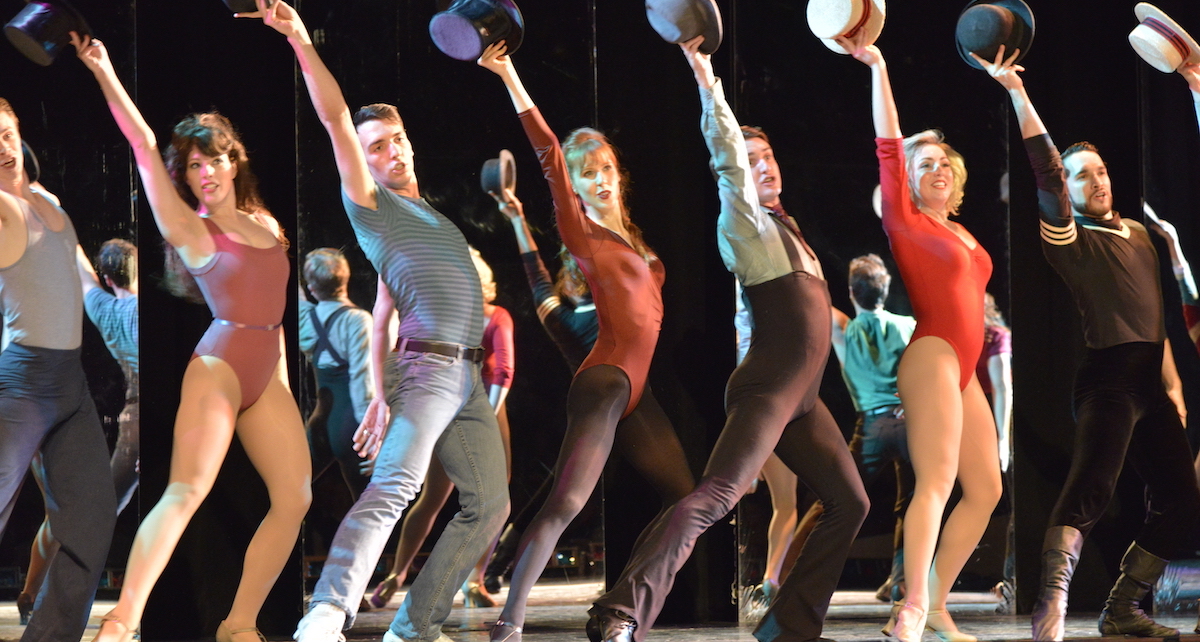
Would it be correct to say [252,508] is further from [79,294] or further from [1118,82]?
[1118,82]

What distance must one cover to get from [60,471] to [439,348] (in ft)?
3.92

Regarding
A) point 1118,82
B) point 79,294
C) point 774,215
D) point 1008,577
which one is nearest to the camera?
point 79,294

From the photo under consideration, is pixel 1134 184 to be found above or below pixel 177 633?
above

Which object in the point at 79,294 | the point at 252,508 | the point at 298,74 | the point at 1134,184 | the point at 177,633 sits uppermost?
the point at 298,74

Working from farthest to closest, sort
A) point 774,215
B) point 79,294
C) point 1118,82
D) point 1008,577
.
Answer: point 1118,82, point 1008,577, point 774,215, point 79,294

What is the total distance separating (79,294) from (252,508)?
3.45 ft

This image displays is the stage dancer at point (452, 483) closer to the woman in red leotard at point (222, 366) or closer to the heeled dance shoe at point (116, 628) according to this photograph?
the woman in red leotard at point (222, 366)

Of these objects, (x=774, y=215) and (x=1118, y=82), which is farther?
(x=1118, y=82)

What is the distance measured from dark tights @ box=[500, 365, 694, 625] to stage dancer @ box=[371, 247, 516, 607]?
48 cm

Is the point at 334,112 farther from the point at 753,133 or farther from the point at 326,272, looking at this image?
the point at 753,133

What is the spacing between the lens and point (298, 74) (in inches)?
174

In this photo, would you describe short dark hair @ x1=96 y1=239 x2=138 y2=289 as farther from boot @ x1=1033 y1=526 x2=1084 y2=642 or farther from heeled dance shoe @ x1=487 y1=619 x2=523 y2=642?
boot @ x1=1033 y1=526 x2=1084 y2=642

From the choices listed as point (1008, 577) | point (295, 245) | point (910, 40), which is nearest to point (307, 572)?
point (295, 245)

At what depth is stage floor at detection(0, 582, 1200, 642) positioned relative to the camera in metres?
4.30
